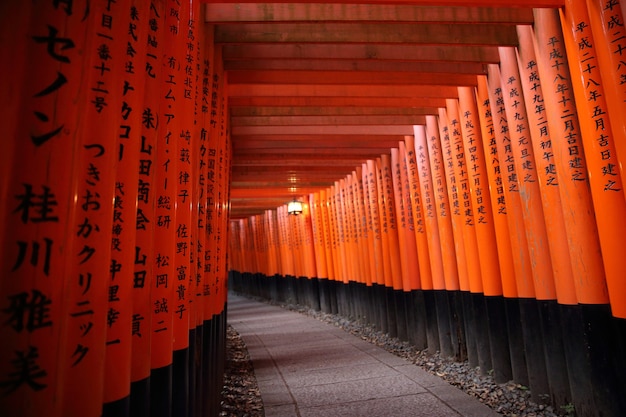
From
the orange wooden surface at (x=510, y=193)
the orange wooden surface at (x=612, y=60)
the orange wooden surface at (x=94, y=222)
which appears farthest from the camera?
the orange wooden surface at (x=510, y=193)

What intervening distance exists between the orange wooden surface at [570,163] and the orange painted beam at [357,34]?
2.27 ft

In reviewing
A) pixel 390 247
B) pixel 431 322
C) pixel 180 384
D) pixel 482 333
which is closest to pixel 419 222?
pixel 390 247

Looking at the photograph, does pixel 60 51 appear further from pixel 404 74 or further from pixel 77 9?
pixel 404 74

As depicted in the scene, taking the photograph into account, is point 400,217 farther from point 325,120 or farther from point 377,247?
point 325,120

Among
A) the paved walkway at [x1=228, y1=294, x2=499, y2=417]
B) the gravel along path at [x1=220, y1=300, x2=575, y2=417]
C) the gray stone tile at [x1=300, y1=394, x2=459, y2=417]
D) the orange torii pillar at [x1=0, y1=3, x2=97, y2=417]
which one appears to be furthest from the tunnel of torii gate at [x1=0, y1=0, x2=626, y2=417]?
the gray stone tile at [x1=300, y1=394, x2=459, y2=417]

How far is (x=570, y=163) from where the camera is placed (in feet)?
12.8

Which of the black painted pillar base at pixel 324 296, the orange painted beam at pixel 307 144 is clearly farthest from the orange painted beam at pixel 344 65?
the black painted pillar base at pixel 324 296

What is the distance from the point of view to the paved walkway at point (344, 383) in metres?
4.59

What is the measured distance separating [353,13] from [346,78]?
155 cm

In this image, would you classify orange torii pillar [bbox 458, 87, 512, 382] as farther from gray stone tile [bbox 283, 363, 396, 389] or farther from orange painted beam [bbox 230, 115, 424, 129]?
gray stone tile [bbox 283, 363, 396, 389]

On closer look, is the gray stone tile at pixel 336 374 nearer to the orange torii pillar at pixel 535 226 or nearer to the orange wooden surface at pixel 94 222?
the orange torii pillar at pixel 535 226

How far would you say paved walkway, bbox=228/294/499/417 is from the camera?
4.59 m

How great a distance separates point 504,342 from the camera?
17.7 ft

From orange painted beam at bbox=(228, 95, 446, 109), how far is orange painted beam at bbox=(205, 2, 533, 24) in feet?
6.97
